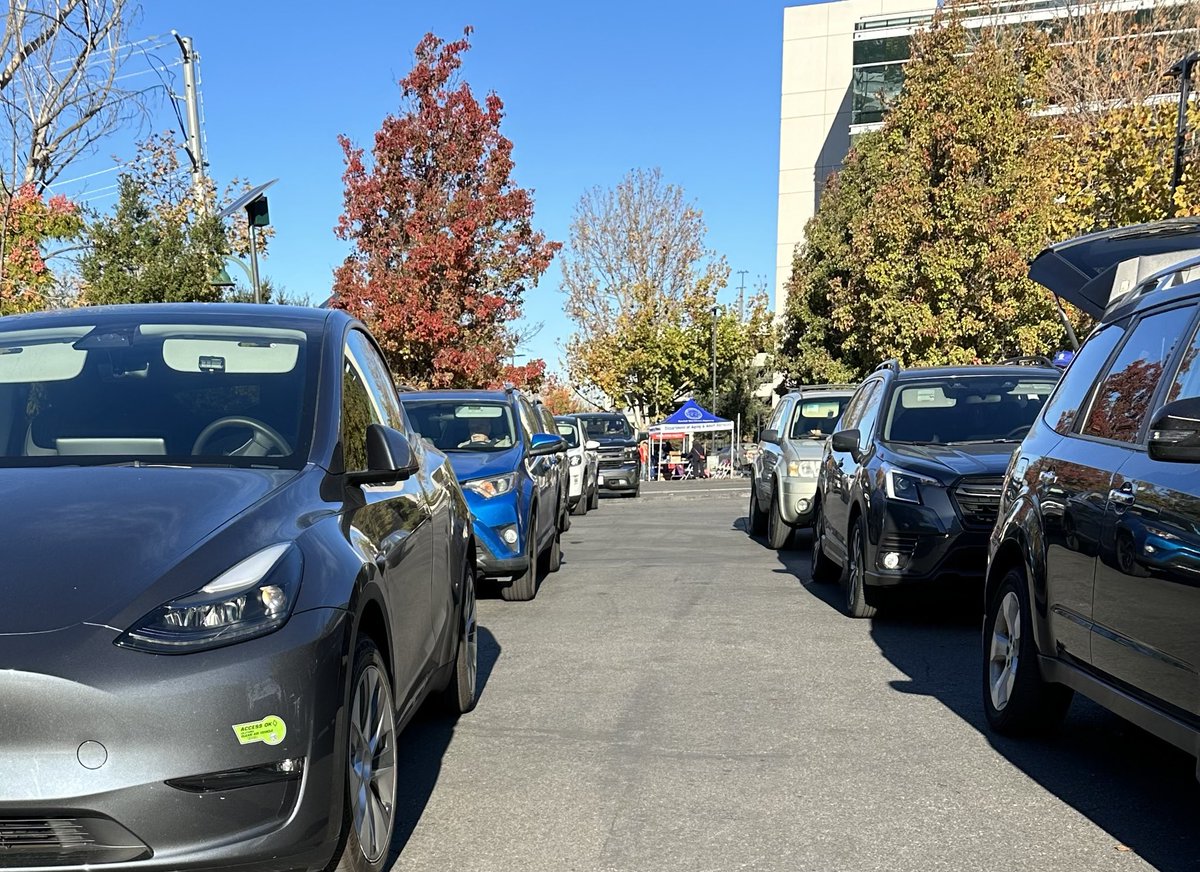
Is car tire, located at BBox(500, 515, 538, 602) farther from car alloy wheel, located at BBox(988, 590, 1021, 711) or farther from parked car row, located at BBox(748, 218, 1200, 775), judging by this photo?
car alloy wheel, located at BBox(988, 590, 1021, 711)

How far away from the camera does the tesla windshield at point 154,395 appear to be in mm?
4156

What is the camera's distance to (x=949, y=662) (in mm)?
7520

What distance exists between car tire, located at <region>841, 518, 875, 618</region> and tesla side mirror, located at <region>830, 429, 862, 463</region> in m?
0.51

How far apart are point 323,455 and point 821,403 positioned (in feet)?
38.4

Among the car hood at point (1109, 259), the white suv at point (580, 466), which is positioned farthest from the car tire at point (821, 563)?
the white suv at point (580, 466)

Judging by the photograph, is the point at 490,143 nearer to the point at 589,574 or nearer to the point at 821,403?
the point at 821,403

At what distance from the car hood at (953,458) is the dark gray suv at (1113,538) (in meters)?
2.33

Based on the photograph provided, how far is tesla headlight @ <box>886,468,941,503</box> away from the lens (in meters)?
8.43

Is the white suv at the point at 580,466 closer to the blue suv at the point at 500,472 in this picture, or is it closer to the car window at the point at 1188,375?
the blue suv at the point at 500,472

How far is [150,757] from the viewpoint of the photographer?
2.93 meters

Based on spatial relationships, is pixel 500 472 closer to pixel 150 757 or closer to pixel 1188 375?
Answer: pixel 1188 375

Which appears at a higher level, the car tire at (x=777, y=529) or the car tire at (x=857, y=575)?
the car tire at (x=857, y=575)

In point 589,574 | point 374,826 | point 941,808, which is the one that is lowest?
point 589,574

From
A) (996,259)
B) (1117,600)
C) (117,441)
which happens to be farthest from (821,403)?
(996,259)
